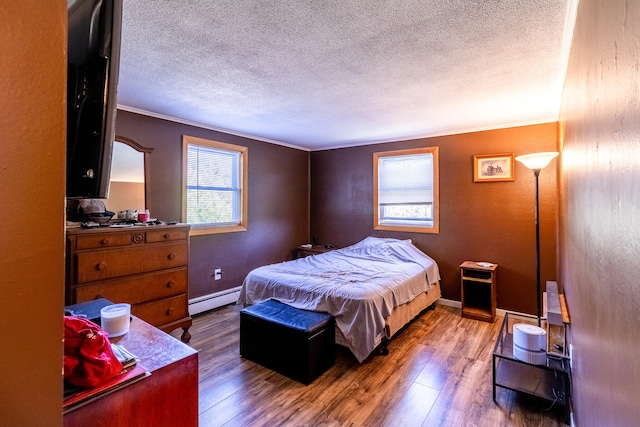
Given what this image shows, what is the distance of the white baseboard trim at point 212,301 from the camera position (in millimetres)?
3701

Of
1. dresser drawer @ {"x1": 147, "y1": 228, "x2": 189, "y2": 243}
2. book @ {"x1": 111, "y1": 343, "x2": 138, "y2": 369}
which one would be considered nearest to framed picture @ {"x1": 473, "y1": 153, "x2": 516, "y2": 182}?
dresser drawer @ {"x1": 147, "y1": 228, "x2": 189, "y2": 243}

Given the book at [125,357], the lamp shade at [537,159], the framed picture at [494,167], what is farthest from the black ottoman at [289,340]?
the framed picture at [494,167]

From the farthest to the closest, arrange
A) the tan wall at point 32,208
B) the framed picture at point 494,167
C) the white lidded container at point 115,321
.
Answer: the framed picture at point 494,167 < the white lidded container at point 115,321 < the tan wall at point 32,208

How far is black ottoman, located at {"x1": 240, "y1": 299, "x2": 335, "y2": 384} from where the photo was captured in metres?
2.32

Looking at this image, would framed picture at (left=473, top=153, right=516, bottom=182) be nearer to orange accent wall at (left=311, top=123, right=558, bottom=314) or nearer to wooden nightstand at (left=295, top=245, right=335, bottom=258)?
orange accent wall at (left=311, top=123, right=558, bottom=314)

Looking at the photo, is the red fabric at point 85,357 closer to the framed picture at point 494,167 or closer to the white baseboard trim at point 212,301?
the white baseboard trim at point 212,301

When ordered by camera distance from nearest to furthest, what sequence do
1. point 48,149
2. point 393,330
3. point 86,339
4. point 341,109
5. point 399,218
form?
point 48,149, point 86,339, point 393,330, point 341,109, point 399,218

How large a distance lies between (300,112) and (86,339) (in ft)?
9.30

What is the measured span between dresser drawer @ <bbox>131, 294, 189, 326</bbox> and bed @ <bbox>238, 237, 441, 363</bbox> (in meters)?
0.60

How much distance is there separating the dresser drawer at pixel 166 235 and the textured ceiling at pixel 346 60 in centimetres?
124

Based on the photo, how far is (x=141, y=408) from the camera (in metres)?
0.90

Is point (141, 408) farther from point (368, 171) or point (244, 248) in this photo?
point (368, 171)

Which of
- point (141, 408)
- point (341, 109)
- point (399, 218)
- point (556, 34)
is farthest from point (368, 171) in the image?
point (141, 408)

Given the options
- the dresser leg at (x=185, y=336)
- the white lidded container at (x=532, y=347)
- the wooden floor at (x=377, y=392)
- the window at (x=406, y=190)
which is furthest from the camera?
the window at (x=406, y=190)
